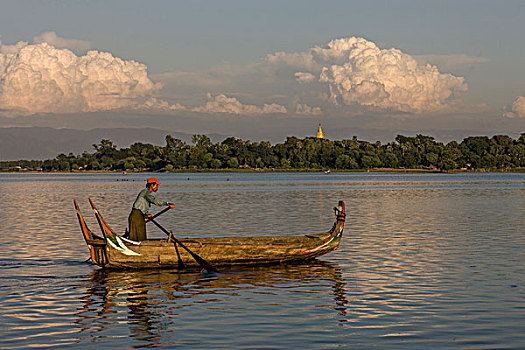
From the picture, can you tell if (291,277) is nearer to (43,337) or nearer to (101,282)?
(101,282)

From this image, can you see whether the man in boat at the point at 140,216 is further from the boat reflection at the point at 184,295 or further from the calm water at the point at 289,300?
the calm water at the point at 289,300

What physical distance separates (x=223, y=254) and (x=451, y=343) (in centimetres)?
1172

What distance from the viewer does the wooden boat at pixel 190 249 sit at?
24359mm

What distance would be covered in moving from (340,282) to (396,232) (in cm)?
1727

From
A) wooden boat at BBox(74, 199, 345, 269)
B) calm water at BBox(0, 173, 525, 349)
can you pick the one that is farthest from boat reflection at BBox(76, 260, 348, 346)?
wooden boat at BBox(74, 199, 345, 269)

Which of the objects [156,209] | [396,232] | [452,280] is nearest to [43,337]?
[452,280]

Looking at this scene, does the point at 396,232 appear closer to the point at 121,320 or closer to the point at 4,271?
the point at 4,271

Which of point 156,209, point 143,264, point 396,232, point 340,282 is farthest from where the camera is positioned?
point 156,209

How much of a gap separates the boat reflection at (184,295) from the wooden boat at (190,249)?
0.38 m

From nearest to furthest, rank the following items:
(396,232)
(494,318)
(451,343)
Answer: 1. (451,343)
2. (494,318)
3. (396,232)

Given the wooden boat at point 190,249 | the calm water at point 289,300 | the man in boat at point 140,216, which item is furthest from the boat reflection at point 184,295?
the man in boat at point 140,216

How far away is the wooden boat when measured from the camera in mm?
24359

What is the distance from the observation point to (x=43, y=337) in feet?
51.0

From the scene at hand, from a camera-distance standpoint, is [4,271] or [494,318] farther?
[4,271]
